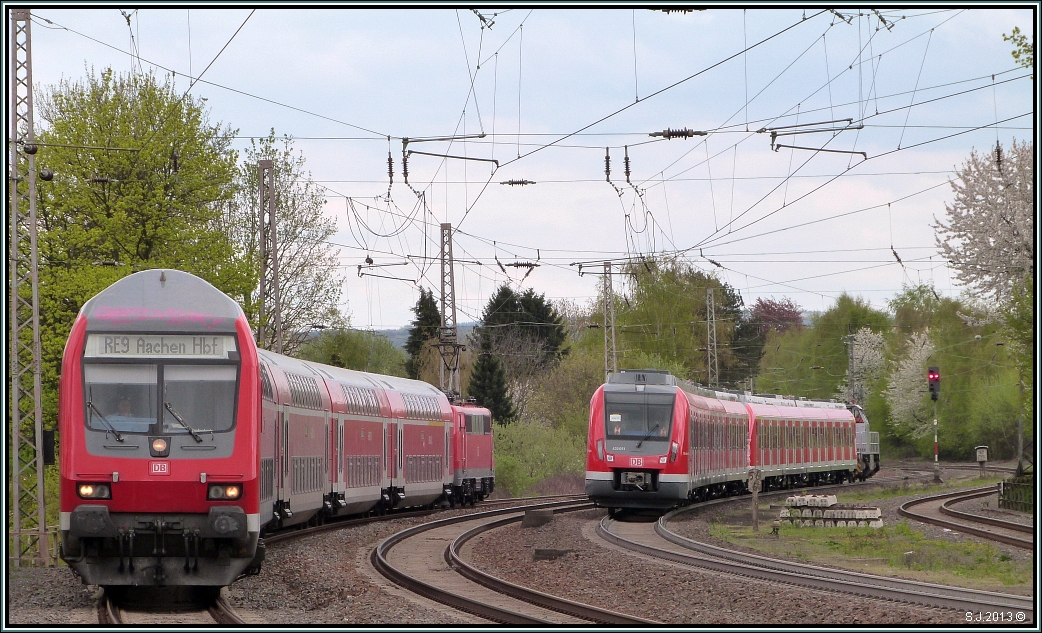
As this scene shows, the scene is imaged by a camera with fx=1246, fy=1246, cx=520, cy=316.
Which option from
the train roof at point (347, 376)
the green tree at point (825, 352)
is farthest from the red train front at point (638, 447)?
the green tree at point (825, 352)

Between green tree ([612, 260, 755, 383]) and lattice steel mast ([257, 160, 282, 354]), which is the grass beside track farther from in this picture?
green tree ([612, 260, 755, 383])

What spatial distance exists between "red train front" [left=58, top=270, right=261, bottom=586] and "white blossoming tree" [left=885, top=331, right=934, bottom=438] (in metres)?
72.8

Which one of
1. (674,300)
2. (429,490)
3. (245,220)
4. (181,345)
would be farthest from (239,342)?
(674,300)

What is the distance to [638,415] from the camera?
29.1 meters

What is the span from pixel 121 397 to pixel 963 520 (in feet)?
73.1

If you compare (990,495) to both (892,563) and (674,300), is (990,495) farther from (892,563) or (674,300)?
(674,300)

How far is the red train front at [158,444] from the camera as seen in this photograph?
1294 cm

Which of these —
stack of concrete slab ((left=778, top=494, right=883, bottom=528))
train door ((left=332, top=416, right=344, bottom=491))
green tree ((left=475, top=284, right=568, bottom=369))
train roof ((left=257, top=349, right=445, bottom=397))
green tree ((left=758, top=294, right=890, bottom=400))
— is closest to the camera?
train roof ((left=257, top=349, right=445, bottom=397))

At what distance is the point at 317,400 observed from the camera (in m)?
22.8

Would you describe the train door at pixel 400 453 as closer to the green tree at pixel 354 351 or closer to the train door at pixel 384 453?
the train door at pixel 384 453

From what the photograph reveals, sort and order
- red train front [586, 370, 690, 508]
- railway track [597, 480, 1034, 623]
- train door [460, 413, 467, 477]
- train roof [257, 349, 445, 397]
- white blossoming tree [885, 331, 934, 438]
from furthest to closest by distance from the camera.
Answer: white blossoming tree [885, 331, 934, 438] < train door [460, 413, 467, 477] < red train front [586, 370, 690, 508] < train roof [257, 349, 445, 397] < railway track [597, 480, 1034, 623]

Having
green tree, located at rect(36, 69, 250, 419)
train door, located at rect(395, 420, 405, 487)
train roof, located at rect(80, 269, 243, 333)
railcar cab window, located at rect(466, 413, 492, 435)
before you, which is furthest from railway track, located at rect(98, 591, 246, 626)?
railcar cab window, located at rect(466, 413, 492, 435)

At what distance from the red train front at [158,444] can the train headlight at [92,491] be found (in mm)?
12

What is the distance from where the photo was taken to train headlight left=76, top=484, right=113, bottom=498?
13000 mm
